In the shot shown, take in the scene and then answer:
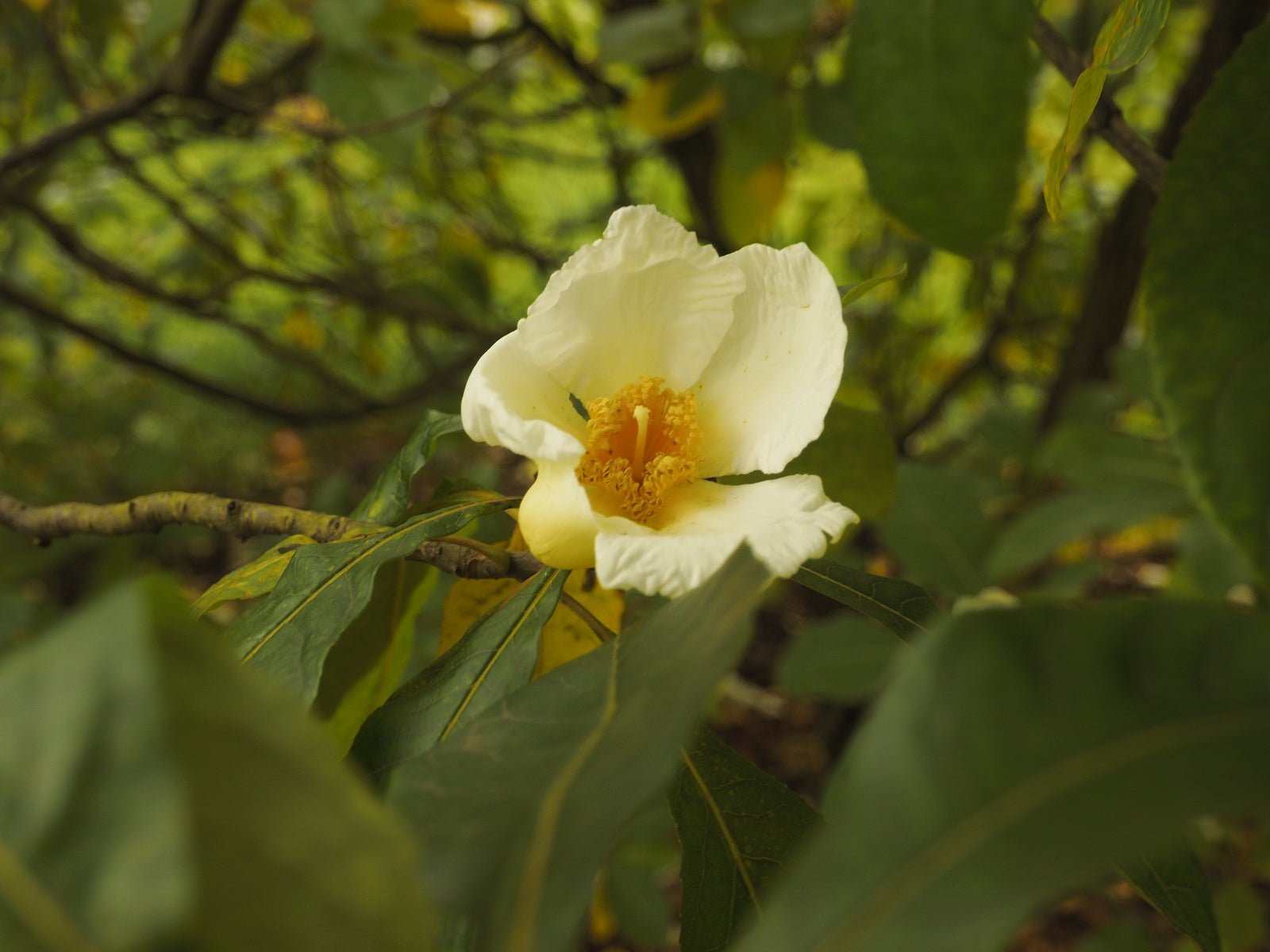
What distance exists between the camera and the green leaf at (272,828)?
21cm

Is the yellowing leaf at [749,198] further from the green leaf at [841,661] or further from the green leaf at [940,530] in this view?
the green leaf at [841,661]

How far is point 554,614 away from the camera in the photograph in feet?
1.89

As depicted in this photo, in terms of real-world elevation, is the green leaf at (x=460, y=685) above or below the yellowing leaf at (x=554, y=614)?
above

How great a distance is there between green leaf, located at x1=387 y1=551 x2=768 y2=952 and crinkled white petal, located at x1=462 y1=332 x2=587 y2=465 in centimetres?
11

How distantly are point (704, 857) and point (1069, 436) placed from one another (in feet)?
3.39

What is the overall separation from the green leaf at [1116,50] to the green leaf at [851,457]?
0.76 feet

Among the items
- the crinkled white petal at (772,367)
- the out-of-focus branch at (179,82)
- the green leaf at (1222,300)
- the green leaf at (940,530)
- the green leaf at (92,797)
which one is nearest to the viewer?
the green leaf at (92,797)

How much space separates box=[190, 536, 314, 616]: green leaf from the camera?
0.51m

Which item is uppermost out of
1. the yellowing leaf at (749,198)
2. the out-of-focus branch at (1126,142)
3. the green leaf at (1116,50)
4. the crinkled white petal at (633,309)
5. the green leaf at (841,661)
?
the green leaf at (1116,50)

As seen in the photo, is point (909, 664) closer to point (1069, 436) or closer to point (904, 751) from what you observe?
point (904, 751)

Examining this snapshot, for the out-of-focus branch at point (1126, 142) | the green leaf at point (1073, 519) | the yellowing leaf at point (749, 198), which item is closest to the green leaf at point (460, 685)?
the out-of-focus branch at point (1126, 142)

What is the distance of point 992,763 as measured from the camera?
262 mm

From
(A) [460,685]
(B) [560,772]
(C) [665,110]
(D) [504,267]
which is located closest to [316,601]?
(A) [460,685]

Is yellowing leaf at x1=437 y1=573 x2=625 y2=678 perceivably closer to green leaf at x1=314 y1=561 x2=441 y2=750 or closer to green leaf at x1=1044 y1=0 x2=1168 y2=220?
green leaf at x1=314 y1=561 x2=441 y2=750
